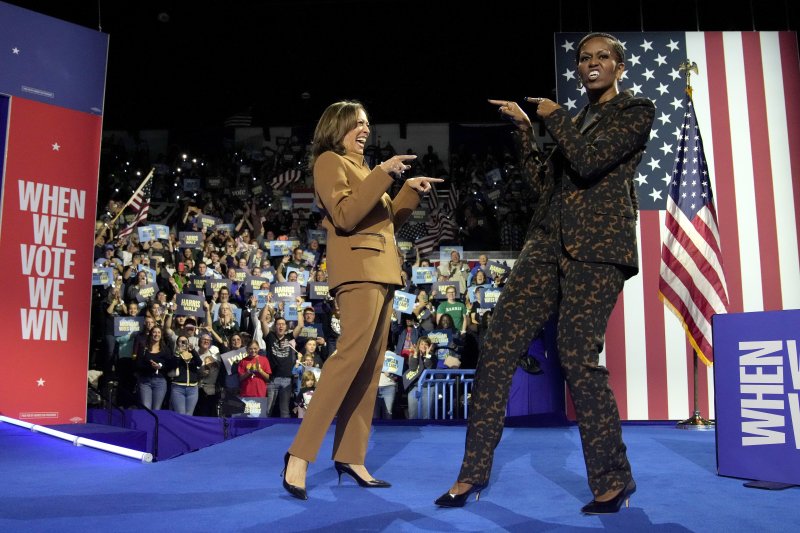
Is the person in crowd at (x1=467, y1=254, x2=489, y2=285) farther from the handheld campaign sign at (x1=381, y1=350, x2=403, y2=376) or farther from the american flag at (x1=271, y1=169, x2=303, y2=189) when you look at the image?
the american flag at (x1=271, y1=169, x2=303, y2=189)

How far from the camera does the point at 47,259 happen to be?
5336 millimetres

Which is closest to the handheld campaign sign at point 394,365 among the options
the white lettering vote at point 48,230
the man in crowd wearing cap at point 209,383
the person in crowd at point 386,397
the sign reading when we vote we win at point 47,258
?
A: the person in crowd at point 386,397

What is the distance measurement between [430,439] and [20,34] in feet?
13.1

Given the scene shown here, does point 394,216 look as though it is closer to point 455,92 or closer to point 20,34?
point 20,34

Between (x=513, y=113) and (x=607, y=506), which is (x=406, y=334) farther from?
(x=607, y=506)

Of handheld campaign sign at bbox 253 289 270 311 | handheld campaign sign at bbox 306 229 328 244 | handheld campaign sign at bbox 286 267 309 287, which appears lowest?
handheld campaign sign at bbox 253 289 270 311

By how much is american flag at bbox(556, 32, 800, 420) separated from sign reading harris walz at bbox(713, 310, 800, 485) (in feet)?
10.1

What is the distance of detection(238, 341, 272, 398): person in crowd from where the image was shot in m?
7.43

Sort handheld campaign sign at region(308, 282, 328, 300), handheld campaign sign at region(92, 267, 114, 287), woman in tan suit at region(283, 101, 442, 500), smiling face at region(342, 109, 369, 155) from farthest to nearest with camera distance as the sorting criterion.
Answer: handheld campaign sign at region(308, 282, 328, 300)
handheld campaign sign at region(92, 267, 114, 287)
smiling face at region(342, 109, 369, 155)
woman in tan suit at region(283, 101, 442, 500)

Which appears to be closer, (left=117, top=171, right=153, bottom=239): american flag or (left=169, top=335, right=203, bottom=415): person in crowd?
(left=169, top=335, right=203, bottom=415): person in crowd

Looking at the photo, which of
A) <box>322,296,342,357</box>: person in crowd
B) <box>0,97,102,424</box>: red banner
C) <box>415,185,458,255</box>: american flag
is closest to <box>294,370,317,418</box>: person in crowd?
<box>322,296,342,357</box>: person in crowd

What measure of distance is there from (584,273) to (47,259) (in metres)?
4.41

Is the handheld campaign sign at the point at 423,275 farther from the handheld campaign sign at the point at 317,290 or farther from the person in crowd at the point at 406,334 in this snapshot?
the handheld campaign sign at the point at 317,290

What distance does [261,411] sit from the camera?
7301mm
